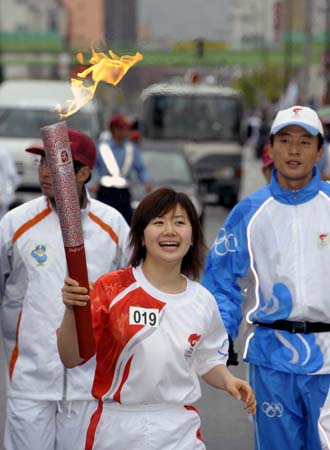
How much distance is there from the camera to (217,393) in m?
7.94

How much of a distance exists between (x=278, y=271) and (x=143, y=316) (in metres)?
1.00

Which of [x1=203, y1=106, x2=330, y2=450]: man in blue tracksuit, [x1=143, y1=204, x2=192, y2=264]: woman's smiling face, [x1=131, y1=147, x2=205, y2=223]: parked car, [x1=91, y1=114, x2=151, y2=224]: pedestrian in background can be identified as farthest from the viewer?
[x1=131, y1=147, x2=205, y2=223]: parked car

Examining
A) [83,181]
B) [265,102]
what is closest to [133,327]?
[83,181]

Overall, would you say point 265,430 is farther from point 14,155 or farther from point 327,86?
point 327,86

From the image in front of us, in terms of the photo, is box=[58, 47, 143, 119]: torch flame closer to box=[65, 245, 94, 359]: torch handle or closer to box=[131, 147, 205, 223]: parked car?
box=[65, 245, 94, 359]: torch handle

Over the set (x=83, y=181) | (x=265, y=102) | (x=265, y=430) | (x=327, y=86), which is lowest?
(x=265, y=102)

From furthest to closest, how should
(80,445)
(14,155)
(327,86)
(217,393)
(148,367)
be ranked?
(327,86) < (14,155) < (217,393) < (80,445) < (148,367)

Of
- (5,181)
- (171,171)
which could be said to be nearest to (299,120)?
(5,181)

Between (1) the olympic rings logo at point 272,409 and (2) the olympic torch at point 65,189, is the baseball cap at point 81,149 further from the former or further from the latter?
(2) the olympic torch at point 65,189

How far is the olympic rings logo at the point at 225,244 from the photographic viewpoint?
474 centimetres

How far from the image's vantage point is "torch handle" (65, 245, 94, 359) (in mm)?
3292

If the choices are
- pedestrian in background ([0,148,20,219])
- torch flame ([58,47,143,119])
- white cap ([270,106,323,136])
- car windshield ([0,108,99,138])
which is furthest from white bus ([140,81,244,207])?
torch flame ([58,47,143,119])

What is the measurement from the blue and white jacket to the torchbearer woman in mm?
714

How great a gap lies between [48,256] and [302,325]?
1.02 m
